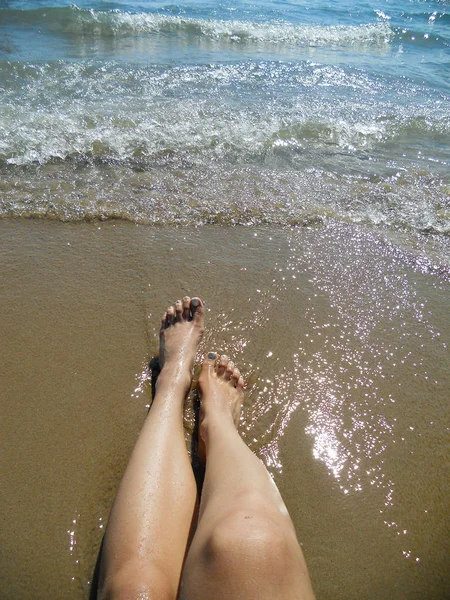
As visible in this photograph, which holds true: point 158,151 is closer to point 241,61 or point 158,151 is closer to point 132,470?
point 132,470

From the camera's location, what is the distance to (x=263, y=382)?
2.00 metres

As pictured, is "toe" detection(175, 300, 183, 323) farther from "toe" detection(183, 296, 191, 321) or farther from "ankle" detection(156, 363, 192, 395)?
"ankle" detection(156, 363, 192, 395)

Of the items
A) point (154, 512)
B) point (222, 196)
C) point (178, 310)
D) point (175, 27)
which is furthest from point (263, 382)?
point (175, 27)

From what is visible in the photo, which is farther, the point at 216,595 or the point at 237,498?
the point at 237,498

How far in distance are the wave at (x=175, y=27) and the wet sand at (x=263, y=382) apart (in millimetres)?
6051

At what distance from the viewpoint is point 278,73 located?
596 centimetres

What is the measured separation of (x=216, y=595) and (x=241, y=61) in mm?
6800

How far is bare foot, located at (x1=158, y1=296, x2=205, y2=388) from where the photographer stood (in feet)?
6.45

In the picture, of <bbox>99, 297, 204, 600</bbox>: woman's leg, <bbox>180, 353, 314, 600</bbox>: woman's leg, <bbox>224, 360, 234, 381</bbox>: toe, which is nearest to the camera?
<bbox>180, 353, 314, 600</bbox>: woman's leg

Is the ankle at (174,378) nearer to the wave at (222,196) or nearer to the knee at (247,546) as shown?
the knee at (247,546)

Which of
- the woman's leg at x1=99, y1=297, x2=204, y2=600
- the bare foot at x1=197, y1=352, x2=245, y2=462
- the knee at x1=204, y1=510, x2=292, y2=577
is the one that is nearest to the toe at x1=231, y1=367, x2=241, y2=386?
the bare foot at x1=197, y1=352, x2=245, y2=462

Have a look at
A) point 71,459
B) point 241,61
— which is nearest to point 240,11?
point 241,61

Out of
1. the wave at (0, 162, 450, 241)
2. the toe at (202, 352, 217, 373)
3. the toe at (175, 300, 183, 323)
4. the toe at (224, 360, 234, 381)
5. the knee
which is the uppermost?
the wave at (0, 162, 450, 241)

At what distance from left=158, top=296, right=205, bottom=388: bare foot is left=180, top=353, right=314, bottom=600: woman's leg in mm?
441
